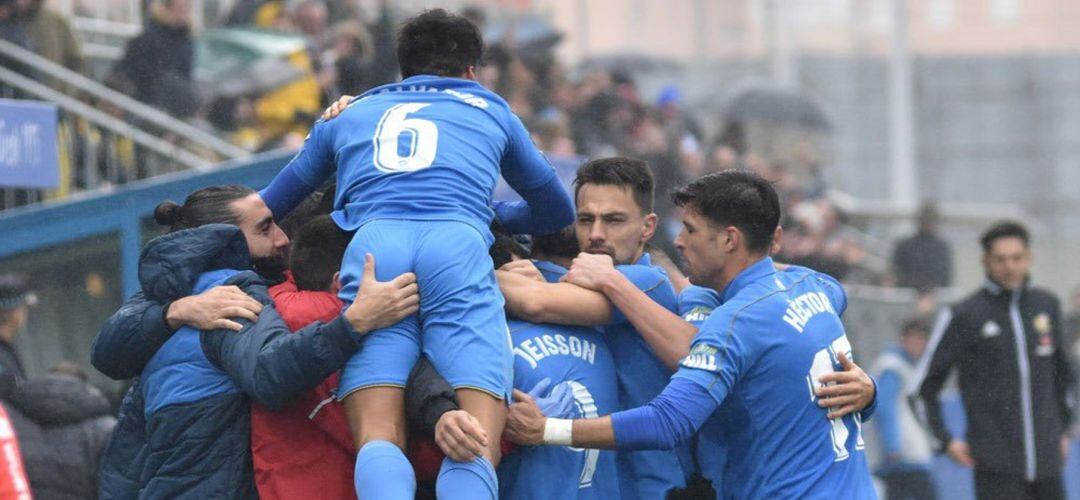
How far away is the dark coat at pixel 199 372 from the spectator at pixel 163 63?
22.7ft

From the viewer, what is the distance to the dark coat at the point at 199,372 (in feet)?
17.9

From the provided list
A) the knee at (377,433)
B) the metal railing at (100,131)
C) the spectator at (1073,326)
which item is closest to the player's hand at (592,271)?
the knee at (377,433)

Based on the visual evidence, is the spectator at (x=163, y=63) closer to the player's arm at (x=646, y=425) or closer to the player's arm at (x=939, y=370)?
the player's arm at (x=939, y=370)

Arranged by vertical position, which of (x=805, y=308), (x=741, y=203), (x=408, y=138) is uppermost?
(x=408, y=138)

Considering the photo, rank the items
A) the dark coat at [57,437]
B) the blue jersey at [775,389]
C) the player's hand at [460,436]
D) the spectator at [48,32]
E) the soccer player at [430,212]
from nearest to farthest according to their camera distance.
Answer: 1. the player's hand at [460,436]
2. the soccer player at [430,212]
3. the blue jersey at [775,389]
4. the dark coat at [57,437]
5. the spectator at [48,32]

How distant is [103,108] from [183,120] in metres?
0.73

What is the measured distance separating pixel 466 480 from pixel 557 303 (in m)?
0.79

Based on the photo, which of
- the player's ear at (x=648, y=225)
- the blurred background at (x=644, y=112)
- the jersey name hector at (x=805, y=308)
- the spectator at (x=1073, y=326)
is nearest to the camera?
the jersey name hector at (x=805, y=308)

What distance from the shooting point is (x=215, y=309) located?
223 inches

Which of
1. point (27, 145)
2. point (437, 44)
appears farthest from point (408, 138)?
point (27, 145)

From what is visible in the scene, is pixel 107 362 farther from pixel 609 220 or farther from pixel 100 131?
pixel 100 131

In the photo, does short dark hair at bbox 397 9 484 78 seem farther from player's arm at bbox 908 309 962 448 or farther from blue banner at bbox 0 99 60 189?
player's arm at bbox 908 309 962 448

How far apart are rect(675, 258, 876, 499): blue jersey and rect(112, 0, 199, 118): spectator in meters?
7.77

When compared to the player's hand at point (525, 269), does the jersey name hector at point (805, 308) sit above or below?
below
